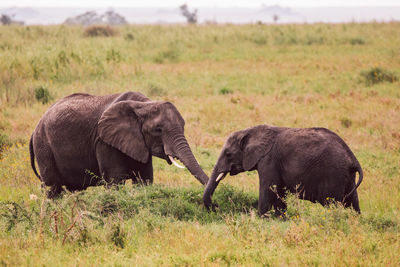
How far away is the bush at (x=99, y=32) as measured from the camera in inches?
1318

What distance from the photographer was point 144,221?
21.8ft

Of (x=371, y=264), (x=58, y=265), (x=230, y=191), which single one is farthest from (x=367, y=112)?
(x=58, y=265)

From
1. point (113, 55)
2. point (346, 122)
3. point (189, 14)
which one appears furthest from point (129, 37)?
point (189, 14)

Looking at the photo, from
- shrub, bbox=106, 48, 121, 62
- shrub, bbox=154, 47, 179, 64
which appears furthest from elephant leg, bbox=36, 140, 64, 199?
shrub, bbox=154, 47, 179, 64

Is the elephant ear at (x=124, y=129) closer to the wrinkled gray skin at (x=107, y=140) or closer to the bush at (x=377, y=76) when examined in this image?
the wrinkled gray skin at (x=107, y=140)

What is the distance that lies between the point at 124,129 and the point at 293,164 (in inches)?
91.2

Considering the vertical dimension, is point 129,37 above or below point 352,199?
above

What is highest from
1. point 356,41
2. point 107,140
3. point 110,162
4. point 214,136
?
point 356,41

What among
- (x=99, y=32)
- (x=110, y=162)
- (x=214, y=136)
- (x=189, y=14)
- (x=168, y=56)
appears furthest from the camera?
(x=189, y=14)

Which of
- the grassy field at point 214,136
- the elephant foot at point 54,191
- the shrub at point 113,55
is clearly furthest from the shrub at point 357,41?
the elephant foot at point 54,191

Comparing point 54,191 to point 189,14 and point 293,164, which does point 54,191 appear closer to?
point 293,164

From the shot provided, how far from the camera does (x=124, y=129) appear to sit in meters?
7.46

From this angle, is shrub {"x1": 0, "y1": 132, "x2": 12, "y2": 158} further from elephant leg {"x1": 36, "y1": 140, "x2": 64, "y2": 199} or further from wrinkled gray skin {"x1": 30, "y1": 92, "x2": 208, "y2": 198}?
elephant leg {"x1": 36, "y1": 140, "x2": 64, "y2": 199}

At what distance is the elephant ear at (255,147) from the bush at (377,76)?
11203 millimetres
